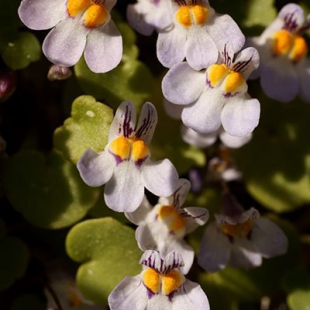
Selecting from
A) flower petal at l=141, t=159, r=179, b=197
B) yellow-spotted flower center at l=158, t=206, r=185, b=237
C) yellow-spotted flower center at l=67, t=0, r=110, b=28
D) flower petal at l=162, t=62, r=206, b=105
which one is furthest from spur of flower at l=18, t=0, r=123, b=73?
yellow-spotted flower center at l=158, t=206, r=185, b=237

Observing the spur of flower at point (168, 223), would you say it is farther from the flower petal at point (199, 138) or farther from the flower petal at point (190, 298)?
the flower petal at point (199, 138)

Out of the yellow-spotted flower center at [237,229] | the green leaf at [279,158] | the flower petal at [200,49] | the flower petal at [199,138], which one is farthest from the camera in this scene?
the green leaf at [279,158]

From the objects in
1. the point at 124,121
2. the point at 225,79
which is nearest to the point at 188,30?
the point at 225,79

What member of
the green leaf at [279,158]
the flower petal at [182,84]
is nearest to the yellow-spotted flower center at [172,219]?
the flower petal at [182,84]

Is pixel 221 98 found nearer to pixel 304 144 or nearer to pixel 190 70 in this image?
pixel 190 70

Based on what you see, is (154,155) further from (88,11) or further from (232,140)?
(88,11)

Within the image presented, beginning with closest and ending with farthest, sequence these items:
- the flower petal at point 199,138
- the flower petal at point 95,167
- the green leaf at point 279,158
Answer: the flower petal at point 95,167, the flower petal at point 199,138, the green leaf at point 279,158

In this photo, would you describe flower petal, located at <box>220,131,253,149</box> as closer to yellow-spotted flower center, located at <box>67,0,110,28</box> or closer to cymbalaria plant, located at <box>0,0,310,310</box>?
cymbalaria plant, located at <box>0,0,310,310</box>

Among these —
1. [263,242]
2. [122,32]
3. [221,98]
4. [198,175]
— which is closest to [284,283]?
[263,242]
